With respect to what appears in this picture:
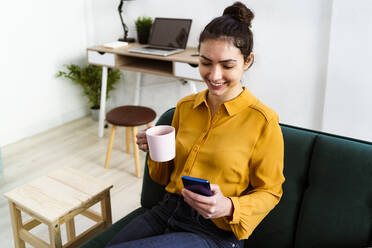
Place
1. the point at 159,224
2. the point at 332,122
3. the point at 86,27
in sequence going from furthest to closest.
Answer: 1. the point at 86,27
2. the point at 332,122
3. the point at 159,224

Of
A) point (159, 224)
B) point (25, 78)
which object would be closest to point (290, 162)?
point (159, 224)

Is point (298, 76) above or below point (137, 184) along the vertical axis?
above

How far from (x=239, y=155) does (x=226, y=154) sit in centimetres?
4

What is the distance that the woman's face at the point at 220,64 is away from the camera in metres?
1.08

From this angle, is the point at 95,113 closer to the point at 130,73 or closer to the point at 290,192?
the point at 130,73

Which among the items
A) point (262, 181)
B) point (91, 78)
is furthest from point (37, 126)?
point (262, 181)

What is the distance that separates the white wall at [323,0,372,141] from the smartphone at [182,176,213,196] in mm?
1882

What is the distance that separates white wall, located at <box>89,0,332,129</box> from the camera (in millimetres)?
2514

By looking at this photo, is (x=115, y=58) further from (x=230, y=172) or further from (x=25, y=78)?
(x=230, y=172)

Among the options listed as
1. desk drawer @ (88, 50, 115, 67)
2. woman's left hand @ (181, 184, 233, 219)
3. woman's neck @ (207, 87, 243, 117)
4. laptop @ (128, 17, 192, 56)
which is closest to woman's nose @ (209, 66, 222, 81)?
woman's neck @ (207, 87, 243, 117)

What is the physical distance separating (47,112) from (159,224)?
8.73ft

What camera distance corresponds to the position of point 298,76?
267 cm

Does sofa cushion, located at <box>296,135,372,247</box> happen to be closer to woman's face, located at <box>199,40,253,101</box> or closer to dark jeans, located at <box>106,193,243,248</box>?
dark jeans, located at <box>106,193,243,248</box>

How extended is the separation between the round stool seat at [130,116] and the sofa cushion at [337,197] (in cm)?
156
